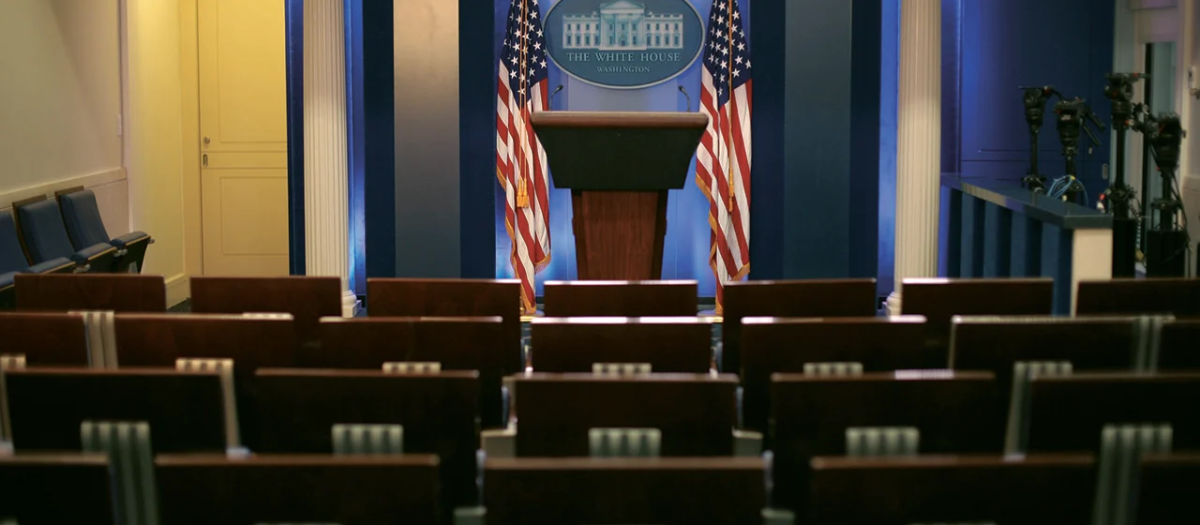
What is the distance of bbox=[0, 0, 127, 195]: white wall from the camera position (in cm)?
788

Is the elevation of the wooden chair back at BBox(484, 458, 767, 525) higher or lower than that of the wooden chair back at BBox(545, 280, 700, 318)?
lower

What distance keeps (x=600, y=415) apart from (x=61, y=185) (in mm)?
6344

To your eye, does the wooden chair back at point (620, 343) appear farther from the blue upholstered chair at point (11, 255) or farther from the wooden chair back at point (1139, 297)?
the blue upholstered chair at point (11, 255)

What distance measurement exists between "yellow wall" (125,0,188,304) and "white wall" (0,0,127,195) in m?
0.12

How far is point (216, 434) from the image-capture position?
3408 mm

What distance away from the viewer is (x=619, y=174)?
244 inches

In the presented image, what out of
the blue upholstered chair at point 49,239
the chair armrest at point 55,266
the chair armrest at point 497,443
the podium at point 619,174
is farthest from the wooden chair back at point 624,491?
the blue upholstered chair at point 49,239

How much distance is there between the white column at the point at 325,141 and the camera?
8.34 meters

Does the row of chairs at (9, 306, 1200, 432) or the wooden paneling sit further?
the wooden paneling

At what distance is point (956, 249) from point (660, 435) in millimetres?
5913

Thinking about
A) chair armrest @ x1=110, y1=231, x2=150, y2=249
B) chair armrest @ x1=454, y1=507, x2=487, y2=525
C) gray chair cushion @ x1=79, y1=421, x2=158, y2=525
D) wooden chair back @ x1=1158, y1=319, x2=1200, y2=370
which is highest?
chair armrest @ x1=110, y1=231, x2=150, y2=249

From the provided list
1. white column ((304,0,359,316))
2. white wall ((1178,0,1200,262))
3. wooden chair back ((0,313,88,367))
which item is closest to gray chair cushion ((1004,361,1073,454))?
wooden chair back ((0,313,88,367))

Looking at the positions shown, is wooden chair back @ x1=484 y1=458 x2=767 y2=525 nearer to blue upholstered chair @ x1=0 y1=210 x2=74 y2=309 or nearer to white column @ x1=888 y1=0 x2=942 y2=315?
blue upholstered chair @ x1=0 y1=210 x2=74 y2=309

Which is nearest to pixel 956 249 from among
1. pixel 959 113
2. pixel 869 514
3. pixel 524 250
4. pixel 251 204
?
pixel 959 113
